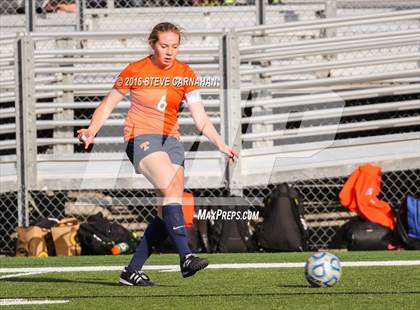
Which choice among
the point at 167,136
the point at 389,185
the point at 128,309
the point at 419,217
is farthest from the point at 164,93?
the point at 389,185

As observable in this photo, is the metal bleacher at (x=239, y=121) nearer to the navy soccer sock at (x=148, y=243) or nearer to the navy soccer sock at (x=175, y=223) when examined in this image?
the navy soccer sock at (x=148, y=243)

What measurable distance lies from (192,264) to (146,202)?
6.22 m

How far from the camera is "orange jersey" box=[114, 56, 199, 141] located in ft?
25.3

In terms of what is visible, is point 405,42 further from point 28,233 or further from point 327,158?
point 28,233

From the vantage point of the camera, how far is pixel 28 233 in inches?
482

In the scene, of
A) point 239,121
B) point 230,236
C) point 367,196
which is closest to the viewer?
point 230,236

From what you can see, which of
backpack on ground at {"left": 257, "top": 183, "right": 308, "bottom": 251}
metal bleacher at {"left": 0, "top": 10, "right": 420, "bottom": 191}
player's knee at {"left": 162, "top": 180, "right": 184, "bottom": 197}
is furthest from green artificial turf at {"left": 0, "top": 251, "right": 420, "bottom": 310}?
metal bleacher at {"left": 0, "top": 10, "right": 420, "bottom": 191}

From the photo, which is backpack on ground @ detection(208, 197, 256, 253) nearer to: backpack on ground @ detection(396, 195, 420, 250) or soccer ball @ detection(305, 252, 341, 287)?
backpack on ground @ detection(396, 195, 420, 250)

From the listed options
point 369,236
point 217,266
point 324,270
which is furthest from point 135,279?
point 369,236

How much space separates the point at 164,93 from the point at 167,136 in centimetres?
31

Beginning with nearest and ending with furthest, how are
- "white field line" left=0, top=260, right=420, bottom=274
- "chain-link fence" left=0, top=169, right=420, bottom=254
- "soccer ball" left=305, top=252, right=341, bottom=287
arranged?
"soccer ball" left=305, top=252, right=341, bottom=287
"white field line" left=0, top=260, right=420, bottom=274
"chain-link fence" left=0, top=169, right=420, bottom=254

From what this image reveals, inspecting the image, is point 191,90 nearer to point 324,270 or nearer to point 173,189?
point 173,189

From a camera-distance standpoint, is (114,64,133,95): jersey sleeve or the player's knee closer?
the player's knee

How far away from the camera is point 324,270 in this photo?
738 centimetres
